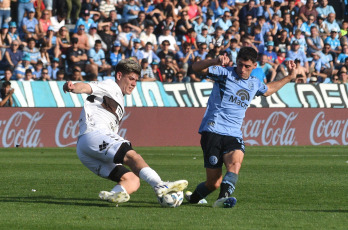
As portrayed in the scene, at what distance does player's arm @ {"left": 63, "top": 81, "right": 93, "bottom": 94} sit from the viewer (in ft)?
28.7

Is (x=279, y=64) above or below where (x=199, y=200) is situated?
below

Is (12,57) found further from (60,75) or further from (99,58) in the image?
(99,58)

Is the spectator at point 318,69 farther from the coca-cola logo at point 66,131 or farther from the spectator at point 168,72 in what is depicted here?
the coca-cola logo at point 66,131

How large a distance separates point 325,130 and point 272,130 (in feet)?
6.37

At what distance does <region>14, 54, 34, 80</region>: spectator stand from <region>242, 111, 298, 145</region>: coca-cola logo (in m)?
7.09

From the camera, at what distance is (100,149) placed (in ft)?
30.8

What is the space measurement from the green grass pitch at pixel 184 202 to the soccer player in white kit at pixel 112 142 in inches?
11.1

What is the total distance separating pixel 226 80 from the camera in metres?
9.98

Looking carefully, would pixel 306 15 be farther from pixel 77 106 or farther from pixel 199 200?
pixel 199 200

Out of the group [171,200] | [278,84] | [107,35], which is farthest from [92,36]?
[171,200]

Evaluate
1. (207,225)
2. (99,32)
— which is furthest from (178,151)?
(207,225)

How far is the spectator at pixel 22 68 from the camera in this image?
2492 centimetres

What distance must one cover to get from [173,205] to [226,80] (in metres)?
1.72

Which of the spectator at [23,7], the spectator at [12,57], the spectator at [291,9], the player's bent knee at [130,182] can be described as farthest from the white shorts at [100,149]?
the spectator at [291,9]
